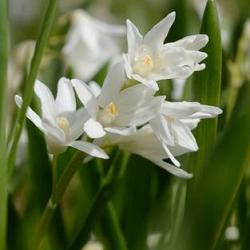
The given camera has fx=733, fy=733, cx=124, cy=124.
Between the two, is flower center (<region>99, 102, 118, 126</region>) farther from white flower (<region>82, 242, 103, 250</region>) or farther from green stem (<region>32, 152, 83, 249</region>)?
white flower (<region>82, 242, 103, 250</region>)

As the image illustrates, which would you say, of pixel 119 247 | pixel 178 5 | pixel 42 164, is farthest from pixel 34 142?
pixel 178 5

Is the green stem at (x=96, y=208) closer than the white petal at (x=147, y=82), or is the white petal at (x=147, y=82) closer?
the white petal at (x=147, y=82)

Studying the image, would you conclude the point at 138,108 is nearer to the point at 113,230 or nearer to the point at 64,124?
the point at 64,124

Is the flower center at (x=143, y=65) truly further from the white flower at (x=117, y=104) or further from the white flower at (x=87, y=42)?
the white flower at (x=87, y=42)

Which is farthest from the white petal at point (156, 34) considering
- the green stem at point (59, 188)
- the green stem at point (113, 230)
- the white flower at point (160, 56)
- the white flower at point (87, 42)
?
the white flower at point (87, 42)

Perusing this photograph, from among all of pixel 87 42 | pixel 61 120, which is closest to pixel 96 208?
pixel 61 120
